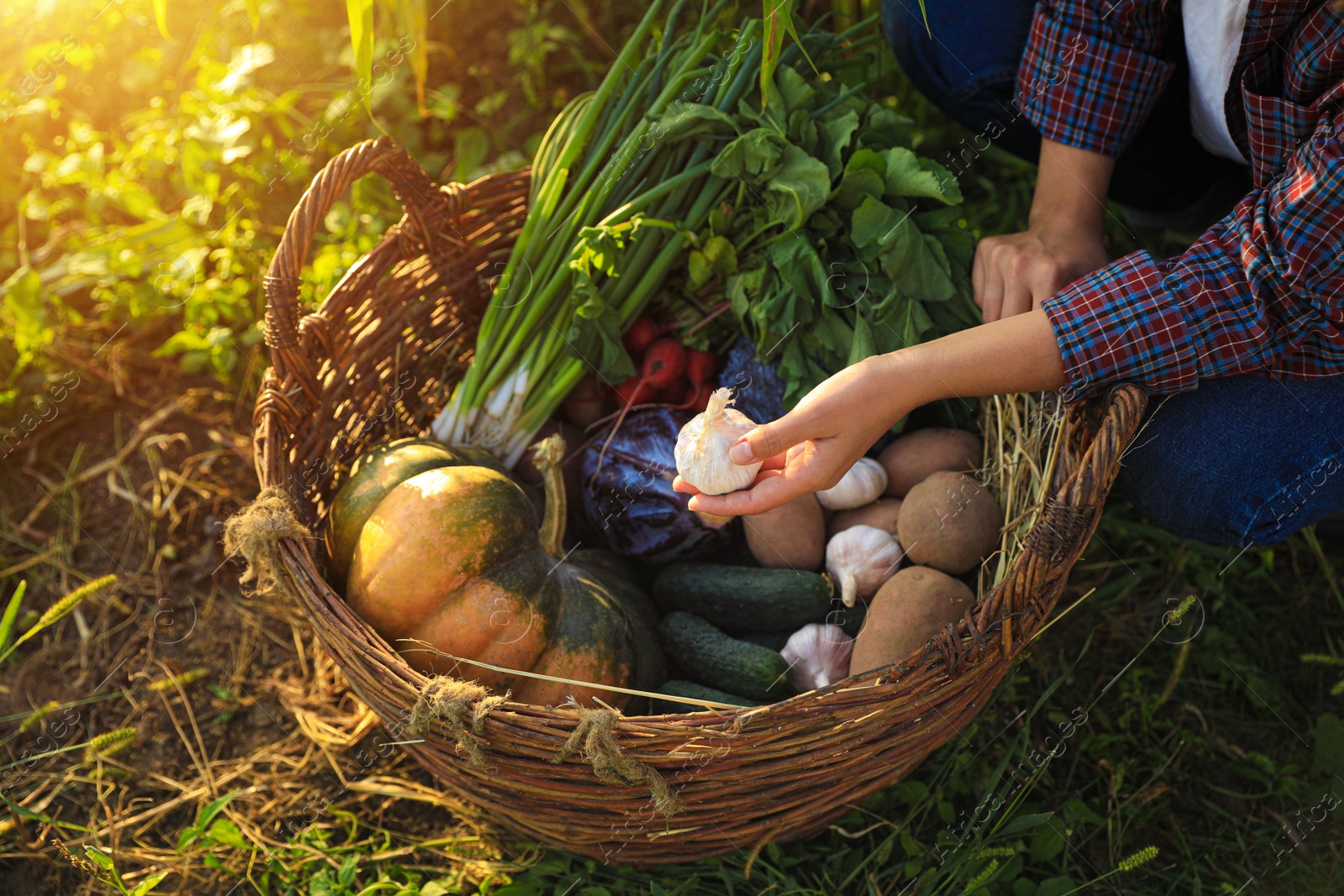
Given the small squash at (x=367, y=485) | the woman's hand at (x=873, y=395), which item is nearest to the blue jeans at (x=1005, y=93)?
the woman's hand at (x=873, y=395)

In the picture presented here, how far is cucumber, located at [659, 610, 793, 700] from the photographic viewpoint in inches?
60.8

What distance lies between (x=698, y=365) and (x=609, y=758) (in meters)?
0.91

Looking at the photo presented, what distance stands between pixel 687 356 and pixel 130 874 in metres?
1.51

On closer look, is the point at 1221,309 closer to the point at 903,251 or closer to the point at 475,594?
the point at 903,251

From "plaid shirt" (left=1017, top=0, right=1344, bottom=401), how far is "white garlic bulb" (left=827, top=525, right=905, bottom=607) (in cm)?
43

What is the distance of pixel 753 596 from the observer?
1.62 m

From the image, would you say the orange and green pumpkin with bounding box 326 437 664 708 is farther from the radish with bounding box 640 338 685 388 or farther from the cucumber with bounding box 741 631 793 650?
the radish with bounding box 640 338 685 388

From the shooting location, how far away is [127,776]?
5.95 ft

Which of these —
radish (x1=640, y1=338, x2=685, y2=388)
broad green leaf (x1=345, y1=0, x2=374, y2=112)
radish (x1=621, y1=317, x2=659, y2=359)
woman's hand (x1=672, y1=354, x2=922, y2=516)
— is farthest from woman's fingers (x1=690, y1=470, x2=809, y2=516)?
broad green leaf (x1=345, y1=0, x2=374, y2=112)

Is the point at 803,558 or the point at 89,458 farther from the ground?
the point at 89,458

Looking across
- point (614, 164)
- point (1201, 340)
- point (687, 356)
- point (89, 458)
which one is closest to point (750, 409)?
point (687, 356)

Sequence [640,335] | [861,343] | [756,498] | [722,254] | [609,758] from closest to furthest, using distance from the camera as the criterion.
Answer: [609,758]
[756,498]
[861,343]
[722,254]
[640,335]

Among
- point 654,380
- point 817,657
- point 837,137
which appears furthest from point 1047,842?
point 837,137

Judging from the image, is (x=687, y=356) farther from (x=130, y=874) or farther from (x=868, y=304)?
(x=130, y=874)
